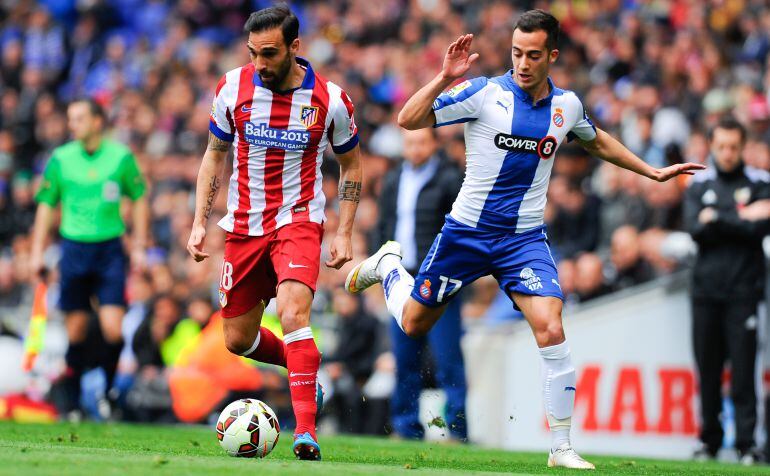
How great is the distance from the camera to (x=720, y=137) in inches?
434

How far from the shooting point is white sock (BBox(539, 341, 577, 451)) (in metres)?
7.93

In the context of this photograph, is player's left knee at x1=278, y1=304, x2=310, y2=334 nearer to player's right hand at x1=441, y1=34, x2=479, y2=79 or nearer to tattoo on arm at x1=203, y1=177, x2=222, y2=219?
tattoo on arm at x1=203, y1=177, x2=222, y2=219

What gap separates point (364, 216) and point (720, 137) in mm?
6182

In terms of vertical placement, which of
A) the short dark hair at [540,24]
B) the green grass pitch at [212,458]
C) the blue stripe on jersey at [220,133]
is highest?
the short dark hair at [540,24]

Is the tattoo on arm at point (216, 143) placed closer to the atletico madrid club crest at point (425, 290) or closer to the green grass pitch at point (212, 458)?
the atletico madrid club crest at point (425, 290)

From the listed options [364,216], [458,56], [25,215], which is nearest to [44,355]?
[364,216]

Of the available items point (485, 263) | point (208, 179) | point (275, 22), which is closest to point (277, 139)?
point (208, 179)

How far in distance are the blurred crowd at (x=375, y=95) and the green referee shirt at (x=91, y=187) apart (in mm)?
2983

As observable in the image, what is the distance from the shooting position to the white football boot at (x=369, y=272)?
30.7 ft

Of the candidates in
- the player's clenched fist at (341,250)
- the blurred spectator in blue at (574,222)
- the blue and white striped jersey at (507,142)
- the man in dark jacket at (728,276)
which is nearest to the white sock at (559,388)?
the blue and white striped jersey at (507,142)

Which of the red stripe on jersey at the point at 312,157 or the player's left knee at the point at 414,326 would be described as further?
the player's left knee at the point at 414,326

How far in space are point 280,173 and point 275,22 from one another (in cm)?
94

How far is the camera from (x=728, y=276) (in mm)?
11047

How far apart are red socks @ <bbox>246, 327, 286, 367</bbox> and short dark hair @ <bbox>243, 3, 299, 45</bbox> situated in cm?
206
